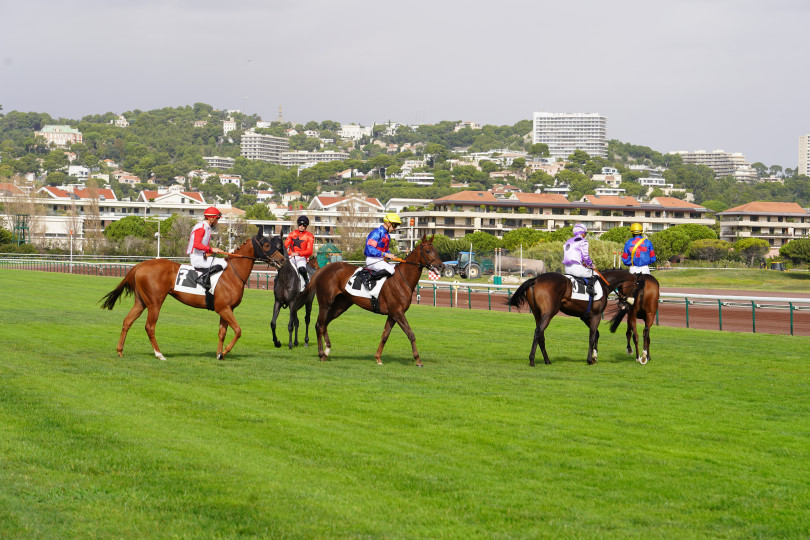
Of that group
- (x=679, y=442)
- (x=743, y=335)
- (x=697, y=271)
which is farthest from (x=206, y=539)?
(x=697, y=271)

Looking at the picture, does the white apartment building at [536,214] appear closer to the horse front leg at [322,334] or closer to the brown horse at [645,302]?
the brown horse at [645,302]

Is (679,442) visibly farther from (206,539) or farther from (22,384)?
(22,384)

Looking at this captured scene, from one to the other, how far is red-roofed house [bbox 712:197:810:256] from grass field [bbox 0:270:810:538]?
99079 mm

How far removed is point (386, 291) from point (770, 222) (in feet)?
339

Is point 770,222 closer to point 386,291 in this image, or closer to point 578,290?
point 578,290

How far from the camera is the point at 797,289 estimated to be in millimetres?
51875

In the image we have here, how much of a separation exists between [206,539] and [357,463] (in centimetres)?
175

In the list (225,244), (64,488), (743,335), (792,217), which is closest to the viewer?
(64,488)

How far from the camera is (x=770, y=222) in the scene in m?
106

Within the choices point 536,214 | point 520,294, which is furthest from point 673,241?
point 520,294

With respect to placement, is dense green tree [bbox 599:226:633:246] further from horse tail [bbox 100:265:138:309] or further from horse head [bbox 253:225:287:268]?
horse tail [bbox 100:265:138:309]

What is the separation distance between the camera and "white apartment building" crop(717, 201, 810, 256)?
105000 millimetres

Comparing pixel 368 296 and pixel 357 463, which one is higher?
pixel 368 296

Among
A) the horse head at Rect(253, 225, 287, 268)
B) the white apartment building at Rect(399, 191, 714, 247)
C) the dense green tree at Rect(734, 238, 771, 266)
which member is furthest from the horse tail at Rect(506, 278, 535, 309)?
the white apartment building at Rect(399, 191, 714, 247)
